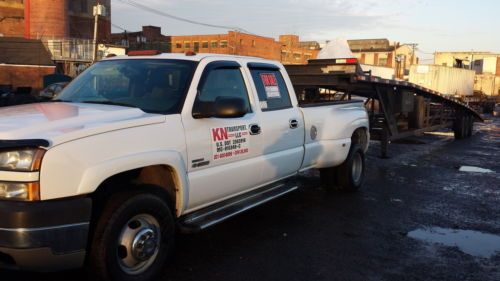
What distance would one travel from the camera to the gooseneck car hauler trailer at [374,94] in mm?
10570

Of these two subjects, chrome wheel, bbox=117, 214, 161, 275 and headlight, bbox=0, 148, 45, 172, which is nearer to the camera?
headlight, bbox=0, 148, 45, 172

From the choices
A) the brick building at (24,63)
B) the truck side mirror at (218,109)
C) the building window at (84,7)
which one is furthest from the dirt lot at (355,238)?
the building window at (84,7)

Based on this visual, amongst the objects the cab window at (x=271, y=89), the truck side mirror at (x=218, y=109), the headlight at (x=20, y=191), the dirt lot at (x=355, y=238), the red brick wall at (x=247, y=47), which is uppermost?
the red brick wall at (x=247, y=47)

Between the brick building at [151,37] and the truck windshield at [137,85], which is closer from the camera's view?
the truck windshield at [137,85]

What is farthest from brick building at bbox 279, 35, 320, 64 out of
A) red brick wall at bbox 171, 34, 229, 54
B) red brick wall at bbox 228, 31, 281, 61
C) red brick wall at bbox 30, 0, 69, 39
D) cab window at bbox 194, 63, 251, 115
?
cab window at bbox 194, 63, 251, 115

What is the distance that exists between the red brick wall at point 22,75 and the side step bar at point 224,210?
49.0 m

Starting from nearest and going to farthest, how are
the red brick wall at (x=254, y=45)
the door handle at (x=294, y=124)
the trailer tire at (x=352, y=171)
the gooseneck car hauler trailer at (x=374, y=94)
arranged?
the door handle at (x=294, y=124) < the trailer tire at (x=352, y=171) < the gooseneck car hauler trailer at (x=374, y=94) < the red brick wall at (x=254, y=45)

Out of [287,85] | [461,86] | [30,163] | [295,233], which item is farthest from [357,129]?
[461,86]

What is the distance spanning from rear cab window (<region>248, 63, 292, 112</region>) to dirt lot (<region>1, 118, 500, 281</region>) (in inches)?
57.2

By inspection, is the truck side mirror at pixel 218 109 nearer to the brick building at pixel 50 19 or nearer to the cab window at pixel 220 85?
the cab window at pixel 220 85

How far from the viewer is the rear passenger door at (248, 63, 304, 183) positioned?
5465mm

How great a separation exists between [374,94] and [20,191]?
375 inches

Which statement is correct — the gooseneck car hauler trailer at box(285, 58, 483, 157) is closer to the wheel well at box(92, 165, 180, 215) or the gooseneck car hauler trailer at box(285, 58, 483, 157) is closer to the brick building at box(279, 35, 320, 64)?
the wheel well at box(92, 165, 180, 215)

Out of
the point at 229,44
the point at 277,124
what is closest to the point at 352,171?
the point at 277,124
